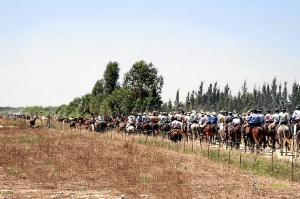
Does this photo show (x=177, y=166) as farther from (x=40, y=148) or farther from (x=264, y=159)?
(x=40, y=148)

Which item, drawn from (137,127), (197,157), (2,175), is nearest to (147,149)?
(197,157)

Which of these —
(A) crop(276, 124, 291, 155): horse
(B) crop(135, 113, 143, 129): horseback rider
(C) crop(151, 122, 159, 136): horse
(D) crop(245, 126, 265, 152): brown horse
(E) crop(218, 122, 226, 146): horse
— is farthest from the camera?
(B) crop(135, 113, 143, 129): horseback rider

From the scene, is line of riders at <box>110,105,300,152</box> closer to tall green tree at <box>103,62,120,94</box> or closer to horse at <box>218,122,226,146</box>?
horse at <box>218,122,226,146</box>

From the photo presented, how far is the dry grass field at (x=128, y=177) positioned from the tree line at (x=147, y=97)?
4044cm

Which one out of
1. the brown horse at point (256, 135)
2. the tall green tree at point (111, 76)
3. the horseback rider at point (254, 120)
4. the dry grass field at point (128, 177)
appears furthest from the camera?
the tall green tree at point (111, 76)

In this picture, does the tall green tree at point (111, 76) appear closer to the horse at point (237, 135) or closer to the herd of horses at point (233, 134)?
the herd of horses at point (233, 134)

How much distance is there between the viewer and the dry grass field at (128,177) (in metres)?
16.5

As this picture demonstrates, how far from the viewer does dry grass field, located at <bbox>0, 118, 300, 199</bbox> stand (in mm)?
16469

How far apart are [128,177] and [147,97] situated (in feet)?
168

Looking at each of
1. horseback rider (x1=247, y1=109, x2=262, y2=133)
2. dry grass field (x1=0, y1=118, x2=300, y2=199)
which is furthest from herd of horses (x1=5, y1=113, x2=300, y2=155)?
dry grass field (x1=0, y1=118, x2=300, y2=199)

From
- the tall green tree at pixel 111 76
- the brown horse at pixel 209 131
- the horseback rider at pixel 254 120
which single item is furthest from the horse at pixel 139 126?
the tall green tree at pixel 111 76

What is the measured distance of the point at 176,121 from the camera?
110ft

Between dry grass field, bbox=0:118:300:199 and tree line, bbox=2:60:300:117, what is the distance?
40439mm

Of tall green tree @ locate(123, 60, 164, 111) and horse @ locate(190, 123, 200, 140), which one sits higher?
tall green tree @ locate(123, 60, 164, 111)
